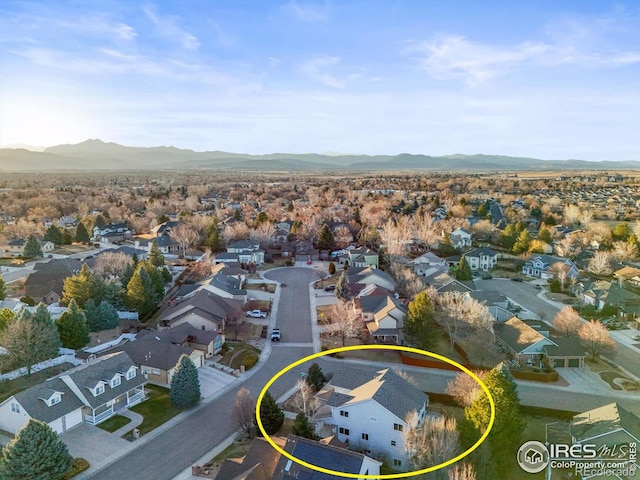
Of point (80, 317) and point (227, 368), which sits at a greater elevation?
point (80, 317)

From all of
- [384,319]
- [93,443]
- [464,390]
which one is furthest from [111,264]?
[464,390]

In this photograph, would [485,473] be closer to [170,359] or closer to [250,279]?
[170,359]

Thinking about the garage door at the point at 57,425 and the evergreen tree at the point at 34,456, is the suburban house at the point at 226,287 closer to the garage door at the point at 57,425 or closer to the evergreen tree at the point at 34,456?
the garage door at the point at 57,425

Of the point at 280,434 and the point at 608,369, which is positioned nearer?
the point at 280,434

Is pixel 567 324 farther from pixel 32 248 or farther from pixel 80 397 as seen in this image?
pixel 32 248

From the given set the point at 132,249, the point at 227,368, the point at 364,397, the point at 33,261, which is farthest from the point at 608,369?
the point at 33,261

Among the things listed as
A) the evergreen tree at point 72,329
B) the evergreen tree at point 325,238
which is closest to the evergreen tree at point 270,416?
the evergreen tree at point 72,329
